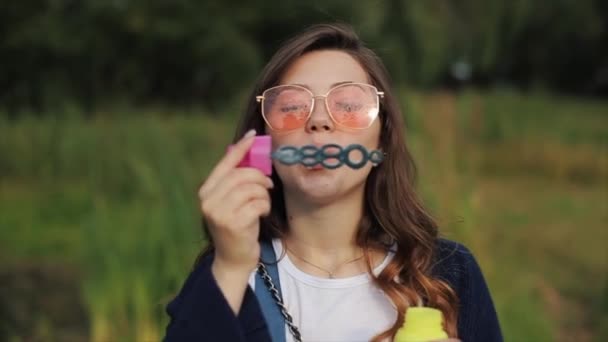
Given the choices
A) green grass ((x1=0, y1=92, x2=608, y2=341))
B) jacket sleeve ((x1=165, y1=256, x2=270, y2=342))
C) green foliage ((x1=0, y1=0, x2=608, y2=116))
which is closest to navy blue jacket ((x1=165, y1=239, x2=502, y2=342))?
jacket sleeve ((x1=165, y1=256, x2=270, y2=342))

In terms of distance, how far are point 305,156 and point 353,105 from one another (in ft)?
0.54

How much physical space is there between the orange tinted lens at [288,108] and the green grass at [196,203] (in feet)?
4.11

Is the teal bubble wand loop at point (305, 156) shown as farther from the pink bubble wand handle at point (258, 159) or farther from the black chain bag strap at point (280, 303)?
the black chain bag strap at point (280, 303)

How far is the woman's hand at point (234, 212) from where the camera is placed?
1188 millimetres

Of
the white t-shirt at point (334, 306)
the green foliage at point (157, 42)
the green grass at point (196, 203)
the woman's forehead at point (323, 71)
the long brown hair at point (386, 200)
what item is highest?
the green foliage at point (157, 42)

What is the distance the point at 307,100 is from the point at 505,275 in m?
2.75

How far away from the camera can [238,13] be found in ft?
52.0

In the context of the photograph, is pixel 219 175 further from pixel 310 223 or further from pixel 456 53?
pixel 456 53

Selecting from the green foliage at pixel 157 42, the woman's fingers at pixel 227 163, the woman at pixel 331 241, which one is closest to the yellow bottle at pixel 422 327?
the woman at pixel 331 241

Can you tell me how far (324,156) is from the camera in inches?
53.2

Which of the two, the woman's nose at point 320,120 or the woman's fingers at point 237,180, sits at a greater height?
the woman's nose at point 320,120

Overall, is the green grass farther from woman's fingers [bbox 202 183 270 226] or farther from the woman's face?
woman's fingers [bbox 202 183 270 226]

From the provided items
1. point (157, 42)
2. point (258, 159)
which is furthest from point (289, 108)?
point (157, 42)

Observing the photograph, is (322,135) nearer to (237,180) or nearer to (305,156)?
(305,156)
